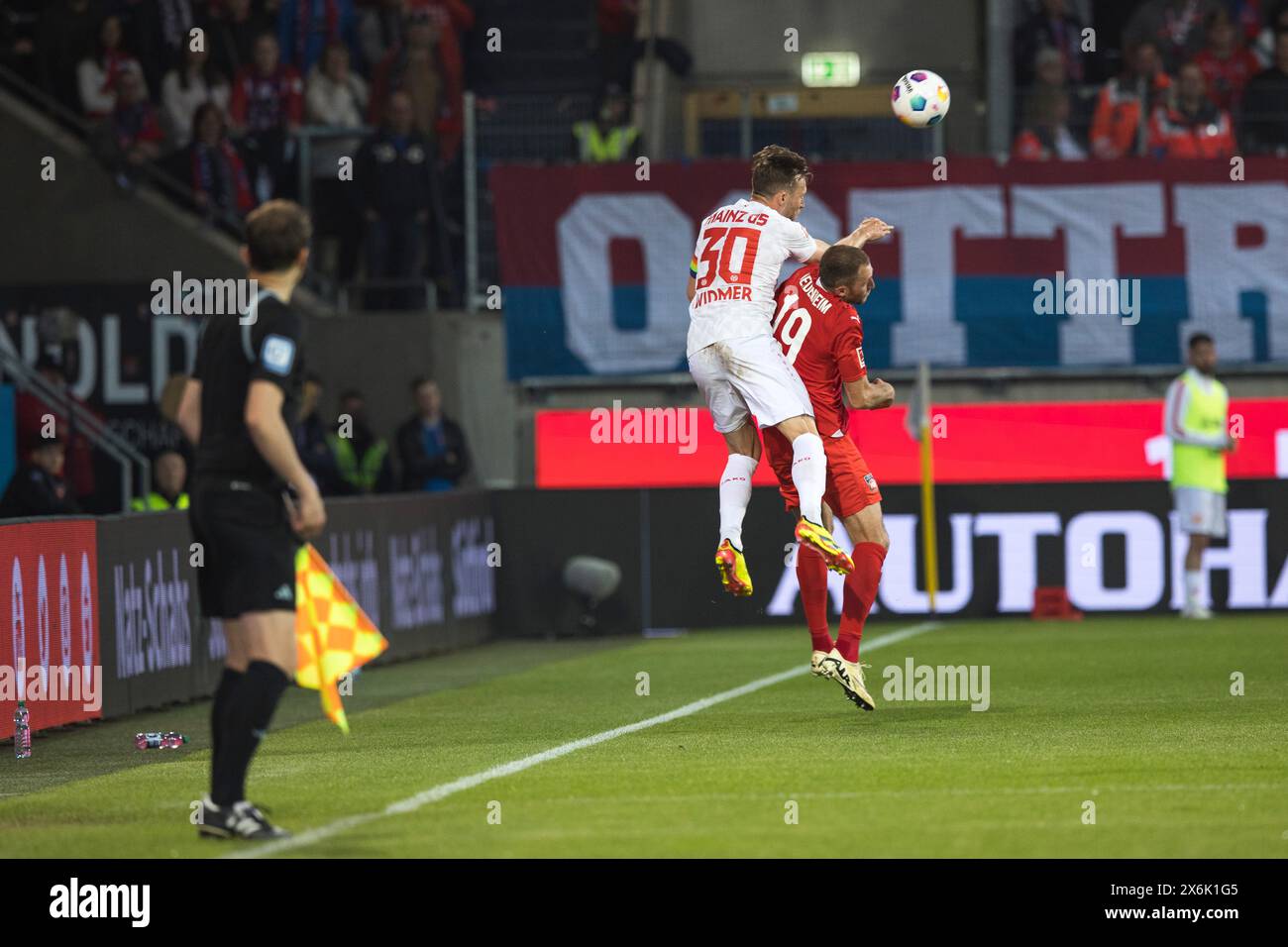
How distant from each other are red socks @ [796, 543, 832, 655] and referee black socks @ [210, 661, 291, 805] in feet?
14.5

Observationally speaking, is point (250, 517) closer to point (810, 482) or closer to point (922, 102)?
point (810, 482)

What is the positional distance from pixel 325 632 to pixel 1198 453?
1325 centimetres

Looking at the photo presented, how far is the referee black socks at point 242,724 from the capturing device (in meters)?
7.42

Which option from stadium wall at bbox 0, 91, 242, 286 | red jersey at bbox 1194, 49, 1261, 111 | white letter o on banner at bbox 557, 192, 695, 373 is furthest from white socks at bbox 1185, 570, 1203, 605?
stadium wall at bbox 0, 91, 242, 286

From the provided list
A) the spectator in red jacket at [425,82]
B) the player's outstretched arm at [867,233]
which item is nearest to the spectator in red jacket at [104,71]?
the spectator in red jacket at [425,82]

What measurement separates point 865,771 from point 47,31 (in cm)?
1681

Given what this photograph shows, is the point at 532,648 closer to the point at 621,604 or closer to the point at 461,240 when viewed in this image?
the point at 621,604

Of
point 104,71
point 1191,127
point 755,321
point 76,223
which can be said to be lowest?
point 755,321

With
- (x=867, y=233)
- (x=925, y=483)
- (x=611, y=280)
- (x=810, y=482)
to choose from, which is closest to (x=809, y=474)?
(x=810, y=482)

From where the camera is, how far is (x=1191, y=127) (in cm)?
2219

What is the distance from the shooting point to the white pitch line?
7341 mm

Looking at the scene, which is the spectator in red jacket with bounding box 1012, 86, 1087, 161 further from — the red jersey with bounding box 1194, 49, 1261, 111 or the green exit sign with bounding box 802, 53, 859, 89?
the green exit sign with bounding box 802, 53, 859, 89
